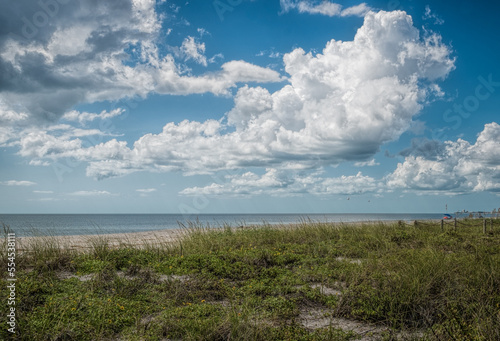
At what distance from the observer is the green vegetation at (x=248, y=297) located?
5477 mm

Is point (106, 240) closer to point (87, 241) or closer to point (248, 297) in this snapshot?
point (87, 241)

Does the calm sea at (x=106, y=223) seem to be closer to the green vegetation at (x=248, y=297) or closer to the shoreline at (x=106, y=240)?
the shoreline at (x=106, y=240)

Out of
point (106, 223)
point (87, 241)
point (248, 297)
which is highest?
point (87, 241)

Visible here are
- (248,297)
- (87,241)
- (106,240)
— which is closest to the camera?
(248,297)

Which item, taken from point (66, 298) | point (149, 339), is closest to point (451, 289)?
point (149, 339)

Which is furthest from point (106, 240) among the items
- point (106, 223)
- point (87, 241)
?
point (106, 223)

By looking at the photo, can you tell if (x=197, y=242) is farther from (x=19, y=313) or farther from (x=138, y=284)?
(x=19, y=313)

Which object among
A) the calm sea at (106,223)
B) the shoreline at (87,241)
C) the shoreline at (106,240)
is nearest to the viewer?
the shoreline at (87,241)

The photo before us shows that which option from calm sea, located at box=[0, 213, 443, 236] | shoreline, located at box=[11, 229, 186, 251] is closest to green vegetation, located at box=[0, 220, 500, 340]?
shoreline, located at box=[11, 229, 186, 251]

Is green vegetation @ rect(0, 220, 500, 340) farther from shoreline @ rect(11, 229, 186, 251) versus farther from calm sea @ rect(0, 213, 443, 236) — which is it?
calm sea @ rect(0, 213, 443, 236)

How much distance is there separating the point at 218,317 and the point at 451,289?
441cm

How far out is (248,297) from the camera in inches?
268

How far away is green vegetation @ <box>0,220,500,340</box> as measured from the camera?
18.0 feet

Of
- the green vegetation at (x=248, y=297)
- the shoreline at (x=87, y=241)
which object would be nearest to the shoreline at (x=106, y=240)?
the shoreline at (x=87, y=241)
